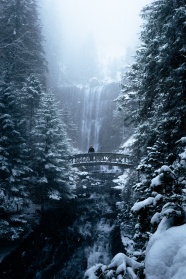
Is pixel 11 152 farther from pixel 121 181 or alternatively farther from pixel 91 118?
pixel 91 118

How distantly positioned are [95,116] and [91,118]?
105cm

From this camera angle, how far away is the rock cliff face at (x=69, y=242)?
35.3 feet

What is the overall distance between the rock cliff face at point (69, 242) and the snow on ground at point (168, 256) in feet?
32.3

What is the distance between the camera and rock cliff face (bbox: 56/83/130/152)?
43594 mm

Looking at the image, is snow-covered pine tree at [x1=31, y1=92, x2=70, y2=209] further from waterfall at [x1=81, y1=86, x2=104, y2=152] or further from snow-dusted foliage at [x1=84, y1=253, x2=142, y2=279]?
waterfall at [x1=81, y1=86, x2=104, y2=152]

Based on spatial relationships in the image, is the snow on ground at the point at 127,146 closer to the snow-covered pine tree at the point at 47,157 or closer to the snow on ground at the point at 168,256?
the snow-covered pine tree at the point at 47,157

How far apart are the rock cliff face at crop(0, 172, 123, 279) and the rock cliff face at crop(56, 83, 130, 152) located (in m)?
24.0

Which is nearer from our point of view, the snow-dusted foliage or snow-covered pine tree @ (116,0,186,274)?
the snow-dusted foliage

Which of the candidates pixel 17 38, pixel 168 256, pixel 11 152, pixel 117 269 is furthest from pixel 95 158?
pixel 168 256

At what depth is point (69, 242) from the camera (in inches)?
529

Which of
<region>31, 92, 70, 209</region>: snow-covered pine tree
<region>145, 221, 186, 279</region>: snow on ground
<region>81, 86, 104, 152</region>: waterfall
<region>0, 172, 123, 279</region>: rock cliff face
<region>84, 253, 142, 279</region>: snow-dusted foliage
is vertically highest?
<region>81, 86, 104, 152</region>: waterfall

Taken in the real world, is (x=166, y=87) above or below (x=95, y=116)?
below

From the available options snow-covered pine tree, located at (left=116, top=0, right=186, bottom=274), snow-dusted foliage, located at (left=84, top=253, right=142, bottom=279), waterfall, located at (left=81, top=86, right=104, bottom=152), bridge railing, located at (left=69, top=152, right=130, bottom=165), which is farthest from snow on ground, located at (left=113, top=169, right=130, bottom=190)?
snow-dusted foliage, located at (left=84, top=253, right=142, bottom=279)

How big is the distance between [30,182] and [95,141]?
31.2 metres
